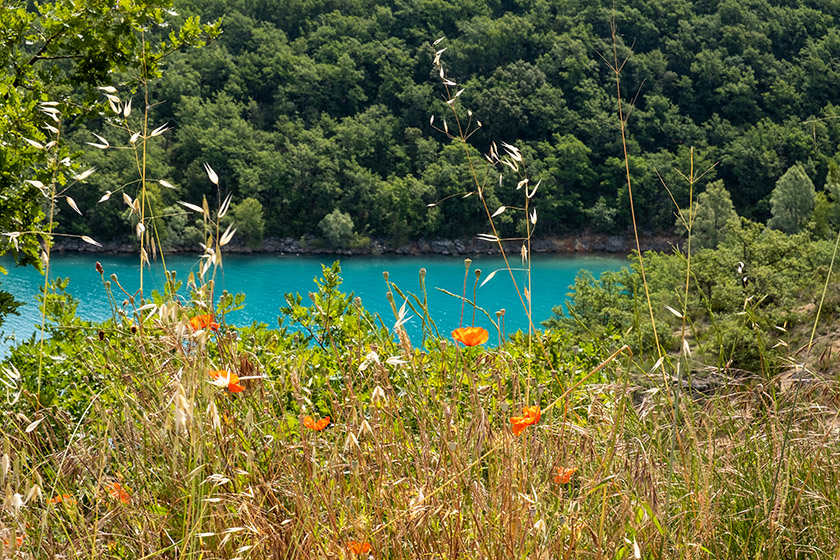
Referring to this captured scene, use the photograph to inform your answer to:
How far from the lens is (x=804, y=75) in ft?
151

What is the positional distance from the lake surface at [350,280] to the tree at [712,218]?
20.0 ft

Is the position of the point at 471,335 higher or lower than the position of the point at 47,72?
lower

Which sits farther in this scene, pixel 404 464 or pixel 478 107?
pixel 478 107

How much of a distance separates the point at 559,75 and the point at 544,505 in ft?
163

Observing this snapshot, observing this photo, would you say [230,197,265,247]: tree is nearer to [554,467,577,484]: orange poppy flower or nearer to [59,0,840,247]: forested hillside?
[59,0,840,247]: forested hillside

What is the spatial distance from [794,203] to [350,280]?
19.8 metres

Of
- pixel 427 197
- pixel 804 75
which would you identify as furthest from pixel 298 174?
pixel 804 75

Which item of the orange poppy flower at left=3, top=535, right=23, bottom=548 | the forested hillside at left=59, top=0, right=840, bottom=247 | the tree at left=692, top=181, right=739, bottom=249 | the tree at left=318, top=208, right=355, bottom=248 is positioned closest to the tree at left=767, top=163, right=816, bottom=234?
the tree at left=692, top=181, right=739, bottom=249

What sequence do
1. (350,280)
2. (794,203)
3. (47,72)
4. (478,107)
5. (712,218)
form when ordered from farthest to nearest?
(478,107) → (350,280) → (794,203) → (712,218) → (47,72)

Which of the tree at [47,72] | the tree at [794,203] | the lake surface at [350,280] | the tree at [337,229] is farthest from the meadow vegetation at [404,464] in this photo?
the tree at [337,229]

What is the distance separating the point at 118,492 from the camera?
108 centimetres

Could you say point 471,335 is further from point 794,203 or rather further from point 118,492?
point 794,203

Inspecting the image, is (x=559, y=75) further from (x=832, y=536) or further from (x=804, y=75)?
(x=832, y=536)

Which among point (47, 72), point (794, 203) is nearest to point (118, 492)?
point (47, 72)
